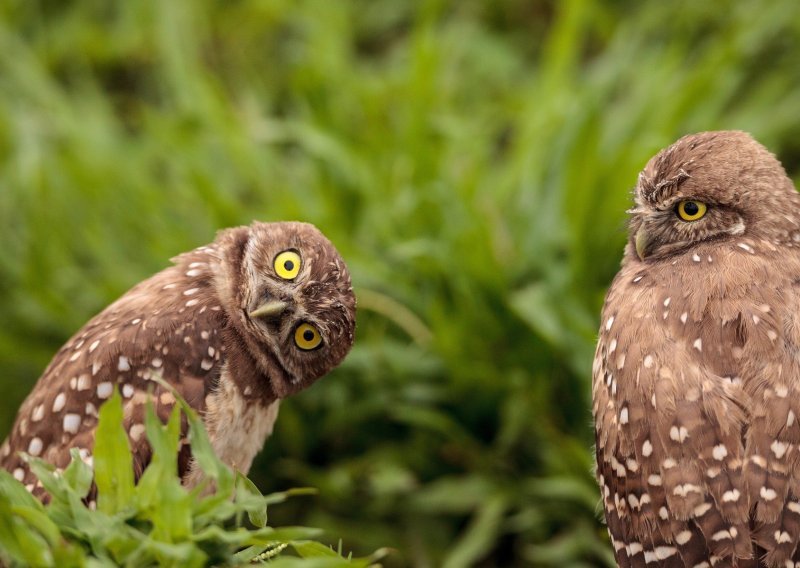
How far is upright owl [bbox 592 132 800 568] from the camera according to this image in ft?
9.26

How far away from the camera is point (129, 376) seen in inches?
130

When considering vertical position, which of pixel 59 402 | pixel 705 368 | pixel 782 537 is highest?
pixel 59 402

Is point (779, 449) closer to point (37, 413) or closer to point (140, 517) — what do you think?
point (140, 517)

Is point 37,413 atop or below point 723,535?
atop

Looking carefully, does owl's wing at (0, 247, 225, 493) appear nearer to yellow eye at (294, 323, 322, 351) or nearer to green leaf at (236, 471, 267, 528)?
yellow eye at (294, 323, 322, 351)

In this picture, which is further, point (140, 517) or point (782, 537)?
point (782, 537)

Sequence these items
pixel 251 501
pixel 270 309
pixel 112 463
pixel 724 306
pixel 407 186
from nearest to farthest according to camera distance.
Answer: pixel 251 501, pixel 112 463, pixel 724 306, pixel 270 309, pixel 407 186

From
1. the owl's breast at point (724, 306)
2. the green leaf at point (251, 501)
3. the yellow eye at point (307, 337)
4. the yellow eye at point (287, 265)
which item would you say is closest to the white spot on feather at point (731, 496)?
the owl's breast at point (724, 306)

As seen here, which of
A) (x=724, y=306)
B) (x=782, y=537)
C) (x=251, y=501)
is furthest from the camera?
(x=724, y=306)

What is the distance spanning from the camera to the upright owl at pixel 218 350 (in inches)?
129

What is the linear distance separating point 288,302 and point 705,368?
1.25 metres

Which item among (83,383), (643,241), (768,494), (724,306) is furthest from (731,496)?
(83,383)

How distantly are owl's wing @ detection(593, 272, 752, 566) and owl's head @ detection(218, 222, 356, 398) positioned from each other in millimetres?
856

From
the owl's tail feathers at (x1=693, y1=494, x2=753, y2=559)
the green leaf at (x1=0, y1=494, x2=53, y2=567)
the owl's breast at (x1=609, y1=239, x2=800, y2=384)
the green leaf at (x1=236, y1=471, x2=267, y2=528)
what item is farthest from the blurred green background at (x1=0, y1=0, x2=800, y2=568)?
the green leaf at (x1=0, y1=494, x2=53, y2=567)
